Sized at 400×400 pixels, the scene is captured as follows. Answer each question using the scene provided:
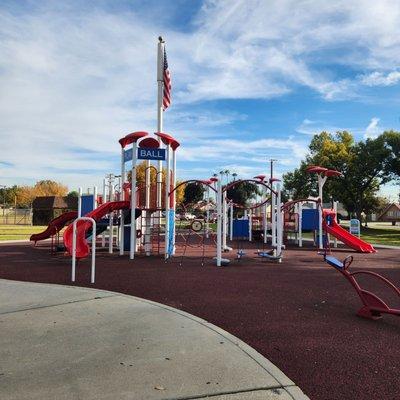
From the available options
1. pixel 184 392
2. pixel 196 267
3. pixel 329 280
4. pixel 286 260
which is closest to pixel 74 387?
pixel 184 392

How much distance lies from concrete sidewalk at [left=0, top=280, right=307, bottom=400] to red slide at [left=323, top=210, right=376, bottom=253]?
1302 cm

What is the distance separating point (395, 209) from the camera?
108 metres

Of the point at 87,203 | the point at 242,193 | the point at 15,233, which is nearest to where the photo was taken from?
the point at 87,203

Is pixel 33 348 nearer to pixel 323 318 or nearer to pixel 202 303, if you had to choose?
pixel 202 303

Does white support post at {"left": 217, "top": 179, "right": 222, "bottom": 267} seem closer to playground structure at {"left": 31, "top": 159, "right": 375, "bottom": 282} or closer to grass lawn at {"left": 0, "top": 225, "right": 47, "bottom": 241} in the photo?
playground structure at {"left": 31, "top": 159, "right": 375, "bottom": 282}

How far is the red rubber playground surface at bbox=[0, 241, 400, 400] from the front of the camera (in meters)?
4.23

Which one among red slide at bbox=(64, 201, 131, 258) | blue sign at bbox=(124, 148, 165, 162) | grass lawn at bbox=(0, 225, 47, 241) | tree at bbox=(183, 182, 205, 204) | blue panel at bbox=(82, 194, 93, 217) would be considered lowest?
grass lawn at bbox=(0, 225, 47, 241)

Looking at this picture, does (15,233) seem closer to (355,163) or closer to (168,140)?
(168,140)

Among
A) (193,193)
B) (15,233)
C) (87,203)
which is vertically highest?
(193,193)

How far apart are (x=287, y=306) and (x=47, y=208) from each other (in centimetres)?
4895

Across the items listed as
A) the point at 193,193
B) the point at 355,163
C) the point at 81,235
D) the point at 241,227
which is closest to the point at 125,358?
the point at 81,235

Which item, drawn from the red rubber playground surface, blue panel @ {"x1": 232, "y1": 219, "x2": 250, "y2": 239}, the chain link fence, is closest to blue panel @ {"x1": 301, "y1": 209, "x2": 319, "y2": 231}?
blue panel @ {"x1": 232, "y1": 219, "x2": 250, "y2": 239}

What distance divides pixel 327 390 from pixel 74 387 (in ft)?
6.84

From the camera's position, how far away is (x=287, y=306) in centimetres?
715
